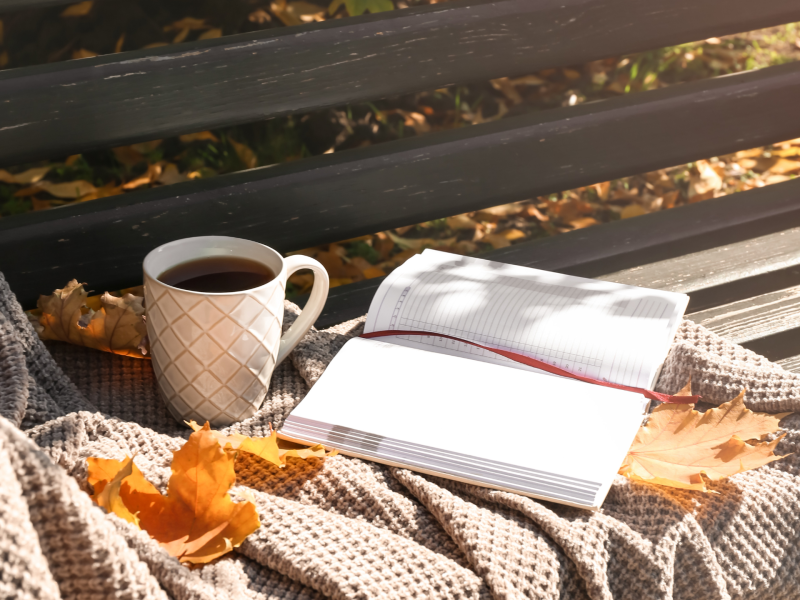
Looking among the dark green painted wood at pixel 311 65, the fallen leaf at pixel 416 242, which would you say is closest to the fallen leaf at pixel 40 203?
the fallen leaf at pixel 416 242

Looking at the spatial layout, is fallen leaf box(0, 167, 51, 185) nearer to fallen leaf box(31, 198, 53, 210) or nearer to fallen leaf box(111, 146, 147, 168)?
fallen leaf box(31, 198, 53, 210)

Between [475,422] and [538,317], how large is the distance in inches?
8.8

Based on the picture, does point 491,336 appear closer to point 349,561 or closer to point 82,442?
point 349,561

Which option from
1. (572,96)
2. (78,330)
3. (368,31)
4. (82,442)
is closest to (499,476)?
(82,442)

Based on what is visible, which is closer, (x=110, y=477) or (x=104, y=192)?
(x=110, y=477)

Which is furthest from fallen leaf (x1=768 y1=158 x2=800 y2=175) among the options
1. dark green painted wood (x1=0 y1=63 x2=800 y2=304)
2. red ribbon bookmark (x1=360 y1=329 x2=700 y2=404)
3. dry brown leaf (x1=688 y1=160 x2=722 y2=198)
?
red ribbon bookmark (x1=360 y1=329 x2=700 y2=404)

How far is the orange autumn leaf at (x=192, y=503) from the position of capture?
761mm

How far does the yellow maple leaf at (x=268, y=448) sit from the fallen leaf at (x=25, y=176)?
159 centimetres

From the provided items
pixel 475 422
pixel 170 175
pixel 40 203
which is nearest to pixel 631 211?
pixel 170 175

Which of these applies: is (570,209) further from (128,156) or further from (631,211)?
(128,156)

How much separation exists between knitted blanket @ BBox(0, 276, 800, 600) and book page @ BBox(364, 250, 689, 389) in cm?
12

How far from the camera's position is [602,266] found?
1.56 metres

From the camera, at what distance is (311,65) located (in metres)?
1.27

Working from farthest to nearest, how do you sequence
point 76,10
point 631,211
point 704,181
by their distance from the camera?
point 704,181, point 631,211, point 76,10
